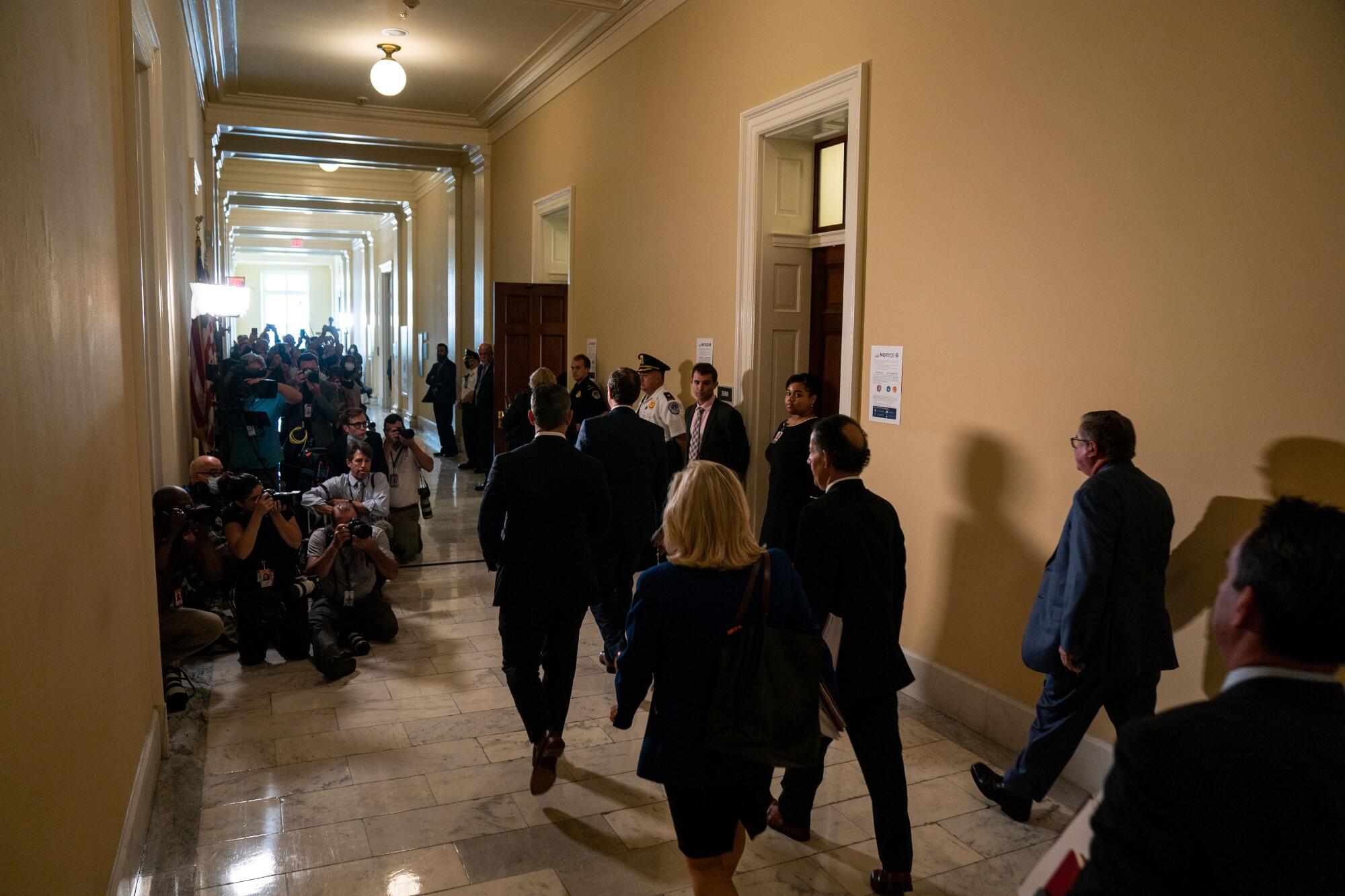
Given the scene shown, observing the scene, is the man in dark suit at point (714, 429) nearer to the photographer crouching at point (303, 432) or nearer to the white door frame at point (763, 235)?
the white door frame at point (763, 235)

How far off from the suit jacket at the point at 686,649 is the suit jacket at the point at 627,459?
2.54 meters

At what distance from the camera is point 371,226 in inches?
898

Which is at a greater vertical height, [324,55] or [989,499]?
[324,55]

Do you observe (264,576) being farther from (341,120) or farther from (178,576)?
(341,120)

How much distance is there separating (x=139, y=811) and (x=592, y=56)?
25.9 ft

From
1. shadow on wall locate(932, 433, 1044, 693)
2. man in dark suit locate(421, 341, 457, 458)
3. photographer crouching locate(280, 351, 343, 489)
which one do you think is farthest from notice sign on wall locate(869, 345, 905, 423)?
man in dark suit locate(421, 341, 457, 458)

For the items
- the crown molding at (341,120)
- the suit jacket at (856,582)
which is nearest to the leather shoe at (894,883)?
the suit jacket at (856,582)

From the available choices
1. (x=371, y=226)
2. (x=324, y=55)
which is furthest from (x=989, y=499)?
(x=371, y=226)

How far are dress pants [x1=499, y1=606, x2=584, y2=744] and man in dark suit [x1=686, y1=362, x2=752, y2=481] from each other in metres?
2.65

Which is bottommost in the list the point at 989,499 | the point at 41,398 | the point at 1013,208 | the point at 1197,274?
the point at 989,499

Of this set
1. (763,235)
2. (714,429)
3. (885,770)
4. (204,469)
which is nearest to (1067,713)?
(885,770)

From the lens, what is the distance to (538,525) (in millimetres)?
3785

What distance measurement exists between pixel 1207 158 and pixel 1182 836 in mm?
3027

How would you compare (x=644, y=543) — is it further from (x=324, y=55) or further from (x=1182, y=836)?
(x=324, y=55)
